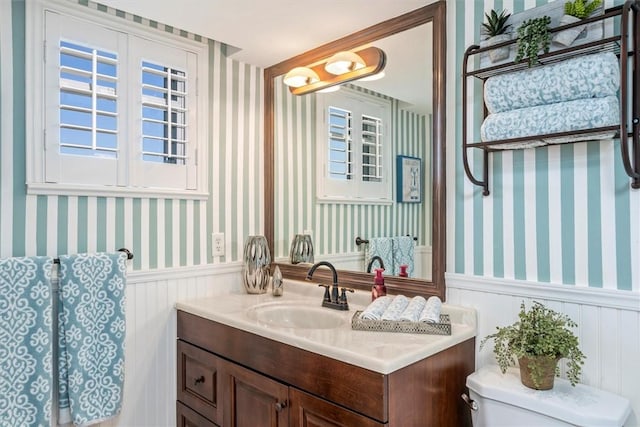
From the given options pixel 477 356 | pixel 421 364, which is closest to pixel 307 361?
pixel 421 364

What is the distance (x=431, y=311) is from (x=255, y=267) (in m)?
1.02

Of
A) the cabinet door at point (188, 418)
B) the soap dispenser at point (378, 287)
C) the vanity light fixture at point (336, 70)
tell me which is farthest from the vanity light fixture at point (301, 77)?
the cabinet door at point (188, 418)

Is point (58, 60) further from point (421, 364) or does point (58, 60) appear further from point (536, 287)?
point (536, 287)

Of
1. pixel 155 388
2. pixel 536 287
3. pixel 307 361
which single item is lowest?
pixel 155 388

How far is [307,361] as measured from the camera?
4.61ft

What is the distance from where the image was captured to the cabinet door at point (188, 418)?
6.18 feet

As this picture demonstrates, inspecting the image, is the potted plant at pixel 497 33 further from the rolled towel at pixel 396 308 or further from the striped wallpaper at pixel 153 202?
the striped wallpaper at pixel 153 202

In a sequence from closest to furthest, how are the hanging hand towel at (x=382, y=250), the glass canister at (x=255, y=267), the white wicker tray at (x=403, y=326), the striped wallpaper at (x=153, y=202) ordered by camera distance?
the white wicker tray at (x=403, y=326), the striped wallpaper at (x=153, y=202), the hanging hand towel at (x=382, y=250), the glass canister at (x=255, y=267)

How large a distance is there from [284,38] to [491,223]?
4.31 feet

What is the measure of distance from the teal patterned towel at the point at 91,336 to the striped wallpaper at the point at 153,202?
0.13m

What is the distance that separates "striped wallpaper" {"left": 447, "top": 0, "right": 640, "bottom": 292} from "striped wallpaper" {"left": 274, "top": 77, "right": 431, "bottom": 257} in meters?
0.15

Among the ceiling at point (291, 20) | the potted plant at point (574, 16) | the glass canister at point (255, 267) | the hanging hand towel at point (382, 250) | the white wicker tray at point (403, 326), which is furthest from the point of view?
the glass canister at point (255, 267)

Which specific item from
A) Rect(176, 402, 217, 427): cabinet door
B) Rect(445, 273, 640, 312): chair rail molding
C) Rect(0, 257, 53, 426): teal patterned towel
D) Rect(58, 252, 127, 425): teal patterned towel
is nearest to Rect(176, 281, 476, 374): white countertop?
Rect(445, 273, 640, 312): chair rail molding

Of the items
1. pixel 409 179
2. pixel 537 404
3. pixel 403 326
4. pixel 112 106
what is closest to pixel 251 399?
pixel 403 326
